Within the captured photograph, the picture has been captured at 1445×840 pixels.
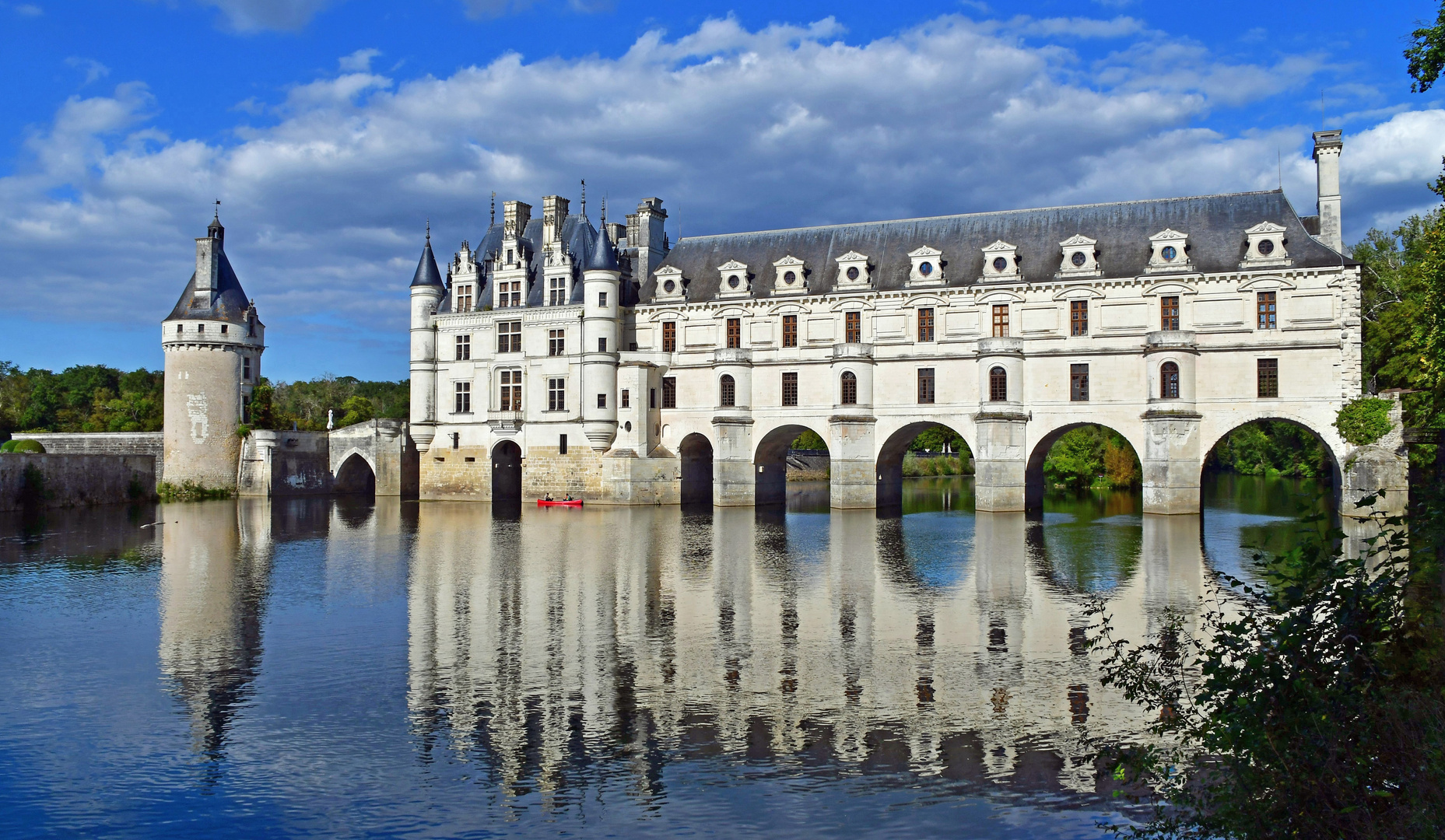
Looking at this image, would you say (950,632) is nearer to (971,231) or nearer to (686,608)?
(686,608)

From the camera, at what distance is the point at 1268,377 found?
4175 cm

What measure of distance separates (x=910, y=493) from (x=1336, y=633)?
57.2 meters

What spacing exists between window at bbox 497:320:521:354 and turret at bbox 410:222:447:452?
4.38 meters

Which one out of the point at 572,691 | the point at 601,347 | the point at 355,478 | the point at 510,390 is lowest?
the point at 572,691

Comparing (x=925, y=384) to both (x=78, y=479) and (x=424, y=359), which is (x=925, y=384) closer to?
(x=424, y=359)

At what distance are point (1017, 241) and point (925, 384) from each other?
7331 millimetres

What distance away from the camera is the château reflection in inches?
484

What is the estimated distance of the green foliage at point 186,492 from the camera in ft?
194

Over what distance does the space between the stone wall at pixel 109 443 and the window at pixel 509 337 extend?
21.5 m

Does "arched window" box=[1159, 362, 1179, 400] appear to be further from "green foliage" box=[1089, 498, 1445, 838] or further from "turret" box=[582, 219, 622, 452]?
"green foliage" box=[1089, 498, 1445, 838]

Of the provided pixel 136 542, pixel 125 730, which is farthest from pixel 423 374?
pixel 125 730

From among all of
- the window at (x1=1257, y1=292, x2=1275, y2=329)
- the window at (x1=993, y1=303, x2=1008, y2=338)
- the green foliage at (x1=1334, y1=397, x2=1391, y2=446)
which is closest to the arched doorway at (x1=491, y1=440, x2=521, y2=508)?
the window at (x1=993, y1=303, x2=1008, y2=338)

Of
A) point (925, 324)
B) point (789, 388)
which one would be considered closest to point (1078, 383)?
point (925, 324)

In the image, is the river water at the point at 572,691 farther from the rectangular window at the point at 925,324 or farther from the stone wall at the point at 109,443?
the stone wall at the point at 109,443
